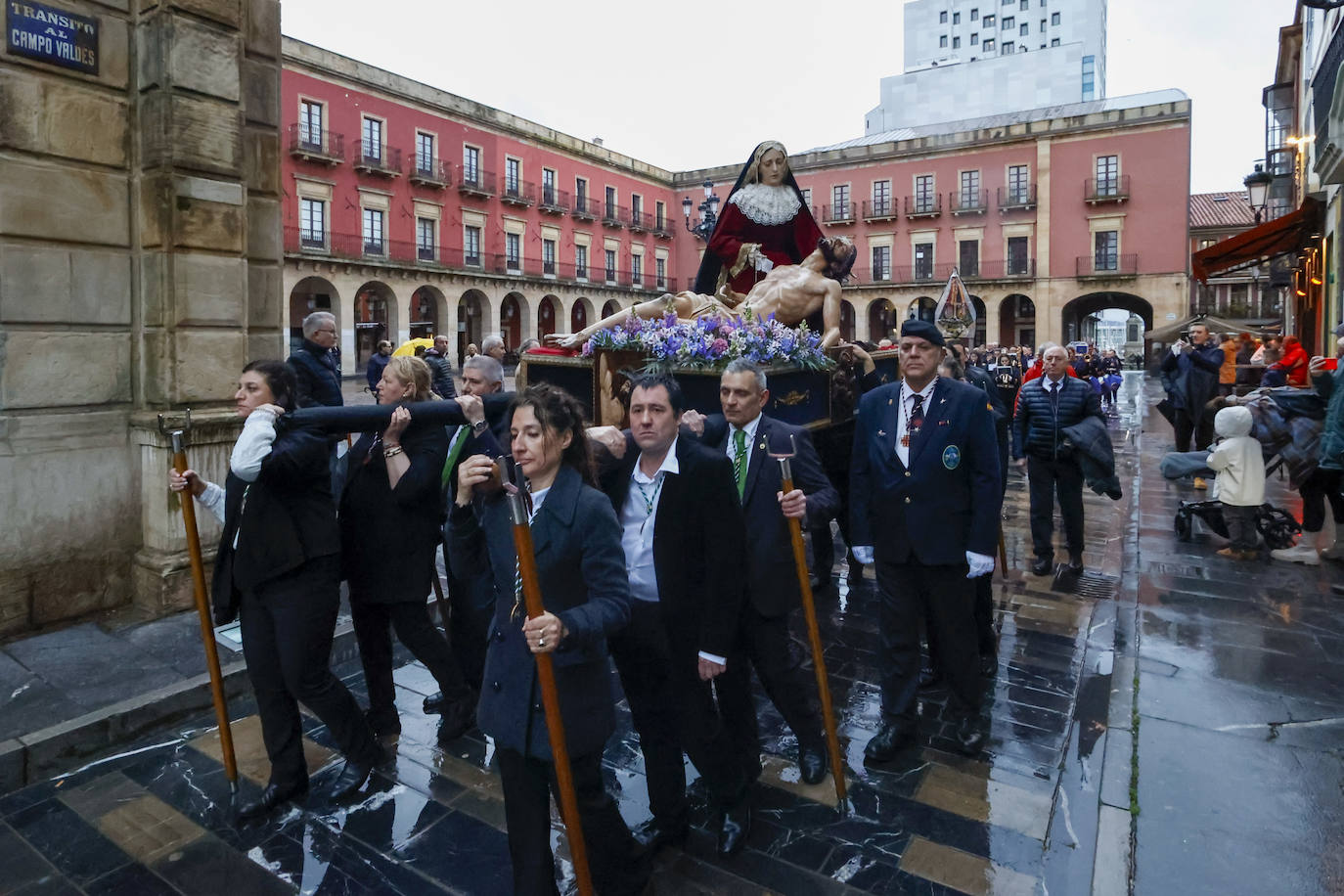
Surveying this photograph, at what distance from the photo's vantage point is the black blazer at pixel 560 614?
8.21 ft

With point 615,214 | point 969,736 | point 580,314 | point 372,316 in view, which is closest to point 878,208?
point 615,214

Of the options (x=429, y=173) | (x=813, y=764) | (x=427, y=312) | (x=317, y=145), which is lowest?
(x=813, y=764)

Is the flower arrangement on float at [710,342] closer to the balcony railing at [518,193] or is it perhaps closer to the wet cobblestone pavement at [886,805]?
the wet cobblestone pavement at [886,805]

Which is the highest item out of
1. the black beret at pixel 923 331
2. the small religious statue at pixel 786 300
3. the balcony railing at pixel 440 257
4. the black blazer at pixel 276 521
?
the balcony railing at pixel 440 257

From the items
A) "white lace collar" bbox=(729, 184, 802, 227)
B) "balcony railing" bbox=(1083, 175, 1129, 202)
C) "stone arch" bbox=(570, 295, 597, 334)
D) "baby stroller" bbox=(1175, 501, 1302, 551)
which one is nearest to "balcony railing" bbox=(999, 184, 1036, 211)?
"balcony railing" bbox=(1083, 175, 1129, 202)

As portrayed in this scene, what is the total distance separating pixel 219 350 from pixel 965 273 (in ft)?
131

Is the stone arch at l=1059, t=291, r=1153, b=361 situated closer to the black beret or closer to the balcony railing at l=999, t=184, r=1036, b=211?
the balcony railing at l=999, t=184, r=1036, b=211

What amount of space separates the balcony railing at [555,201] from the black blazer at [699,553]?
38.2 meters

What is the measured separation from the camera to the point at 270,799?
11.1 ft

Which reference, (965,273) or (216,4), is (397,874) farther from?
(965,273)

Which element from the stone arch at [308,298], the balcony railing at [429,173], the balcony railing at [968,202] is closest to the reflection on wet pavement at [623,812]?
the stone arch at [308,298]

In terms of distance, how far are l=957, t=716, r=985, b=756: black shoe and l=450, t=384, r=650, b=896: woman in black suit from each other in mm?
1940

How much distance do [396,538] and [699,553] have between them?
1.51 m

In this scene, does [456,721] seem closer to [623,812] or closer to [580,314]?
[623,812]
